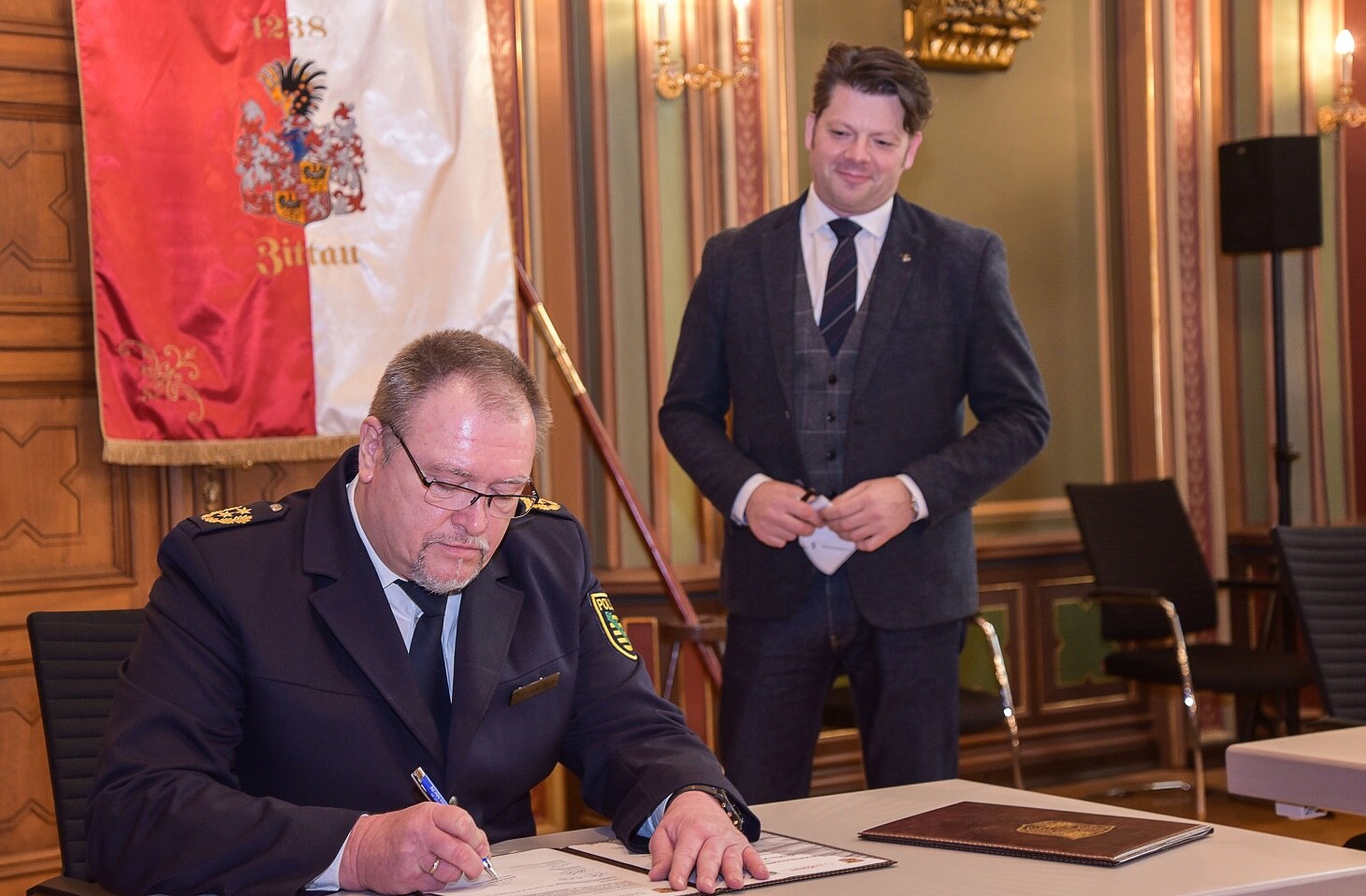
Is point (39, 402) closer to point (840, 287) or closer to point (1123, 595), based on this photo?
point (840, 287)

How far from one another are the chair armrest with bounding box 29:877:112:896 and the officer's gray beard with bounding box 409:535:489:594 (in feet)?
1.49

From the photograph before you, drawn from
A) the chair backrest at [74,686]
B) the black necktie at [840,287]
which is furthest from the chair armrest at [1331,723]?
the chair backrest at [74,686]

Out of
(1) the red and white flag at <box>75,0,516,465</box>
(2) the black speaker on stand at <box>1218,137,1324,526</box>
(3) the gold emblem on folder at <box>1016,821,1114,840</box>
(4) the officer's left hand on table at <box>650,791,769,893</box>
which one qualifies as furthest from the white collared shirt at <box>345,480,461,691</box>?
(2) the black speaker on stand at <box>1218,137,1324,526</box>

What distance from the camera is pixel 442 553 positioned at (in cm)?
173

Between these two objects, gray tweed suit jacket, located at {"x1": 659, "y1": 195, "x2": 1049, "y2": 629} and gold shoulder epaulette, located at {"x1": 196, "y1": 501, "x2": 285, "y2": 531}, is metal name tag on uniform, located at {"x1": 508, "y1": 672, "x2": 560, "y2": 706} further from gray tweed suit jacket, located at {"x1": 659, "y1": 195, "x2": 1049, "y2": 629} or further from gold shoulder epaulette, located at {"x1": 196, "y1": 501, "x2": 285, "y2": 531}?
gray tweed suit jacket, located at {"x1": 659, "y1": 195, "x2": 1049, "y2": 629}

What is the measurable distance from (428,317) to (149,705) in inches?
93.0

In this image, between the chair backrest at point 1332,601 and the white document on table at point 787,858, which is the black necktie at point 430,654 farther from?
the chair backrest at point 1332,601

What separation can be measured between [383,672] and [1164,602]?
3361 mm

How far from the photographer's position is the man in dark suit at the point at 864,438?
2.66 m

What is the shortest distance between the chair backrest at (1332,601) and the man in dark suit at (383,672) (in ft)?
5.02

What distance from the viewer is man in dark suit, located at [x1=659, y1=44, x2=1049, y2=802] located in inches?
105

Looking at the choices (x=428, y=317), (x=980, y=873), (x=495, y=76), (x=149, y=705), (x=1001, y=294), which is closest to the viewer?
(x=980, y=873)

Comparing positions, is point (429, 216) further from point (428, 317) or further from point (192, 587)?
point (192, 587)

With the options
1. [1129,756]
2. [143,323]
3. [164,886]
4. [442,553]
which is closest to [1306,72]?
→ [1129,756]
